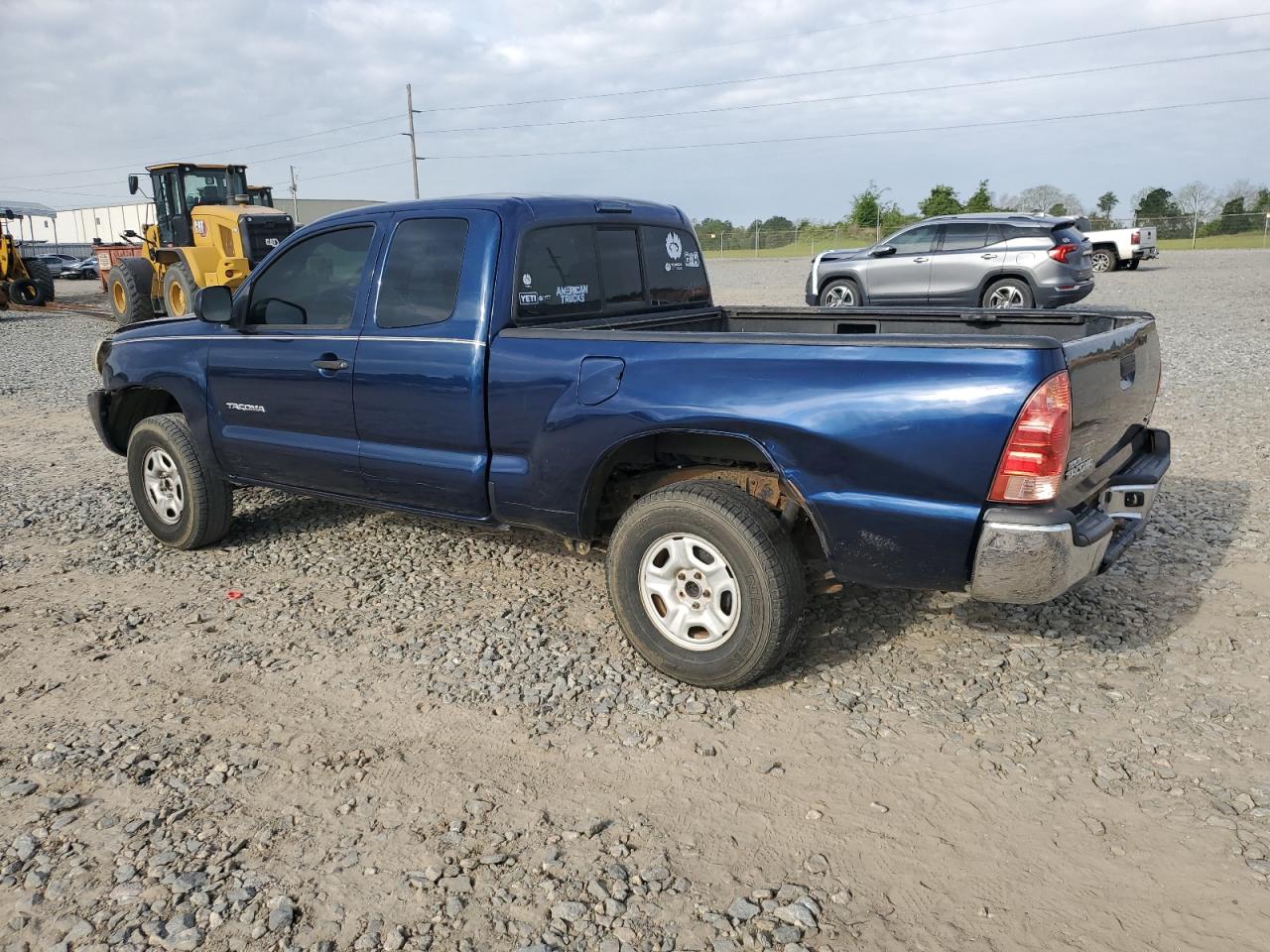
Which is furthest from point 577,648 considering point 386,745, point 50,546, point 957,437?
point 50,546

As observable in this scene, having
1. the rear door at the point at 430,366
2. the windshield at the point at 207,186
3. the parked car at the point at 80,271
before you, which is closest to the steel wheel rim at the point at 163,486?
the rear door at the point at 430,366

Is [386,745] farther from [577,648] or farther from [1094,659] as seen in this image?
[1094,659]

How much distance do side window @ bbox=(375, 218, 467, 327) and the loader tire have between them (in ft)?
70.8

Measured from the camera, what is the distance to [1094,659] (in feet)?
13.3

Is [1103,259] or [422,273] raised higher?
[1103,259]

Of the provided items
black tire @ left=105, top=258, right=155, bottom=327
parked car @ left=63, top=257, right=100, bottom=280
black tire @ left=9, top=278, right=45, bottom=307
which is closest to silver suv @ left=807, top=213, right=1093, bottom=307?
black tire @ left=105, top=258, right=155, bottom=327

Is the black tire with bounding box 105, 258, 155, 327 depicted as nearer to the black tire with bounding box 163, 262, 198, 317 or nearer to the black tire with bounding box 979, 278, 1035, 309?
the black tire with bounding box 163, 262, 198, 317

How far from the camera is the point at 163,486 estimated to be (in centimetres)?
570

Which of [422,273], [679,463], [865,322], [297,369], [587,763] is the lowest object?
[587,763]

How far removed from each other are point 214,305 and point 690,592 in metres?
3.05

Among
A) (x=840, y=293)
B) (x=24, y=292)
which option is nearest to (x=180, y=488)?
(x=840, y=293)

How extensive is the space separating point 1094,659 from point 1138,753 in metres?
0.75

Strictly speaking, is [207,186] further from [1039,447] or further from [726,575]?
[1039,447]

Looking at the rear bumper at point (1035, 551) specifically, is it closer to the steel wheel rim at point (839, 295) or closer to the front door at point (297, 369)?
the front door at point (297, 369)
